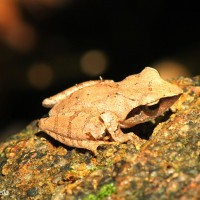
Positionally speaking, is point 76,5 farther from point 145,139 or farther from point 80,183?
point 80,183

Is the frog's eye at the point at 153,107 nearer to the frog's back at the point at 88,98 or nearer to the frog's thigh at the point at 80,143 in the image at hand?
the frog's back at the point at 88,98

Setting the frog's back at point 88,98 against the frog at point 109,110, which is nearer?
the frog at point 109,110

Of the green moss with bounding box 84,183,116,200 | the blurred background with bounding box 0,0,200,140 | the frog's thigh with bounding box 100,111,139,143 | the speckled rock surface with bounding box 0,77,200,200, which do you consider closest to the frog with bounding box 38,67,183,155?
the frog's thigh with bounding box 100,111,139,143

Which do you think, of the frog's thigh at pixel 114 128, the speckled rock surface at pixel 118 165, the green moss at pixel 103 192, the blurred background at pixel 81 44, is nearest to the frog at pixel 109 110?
the frog's thigh at pixel 114 128

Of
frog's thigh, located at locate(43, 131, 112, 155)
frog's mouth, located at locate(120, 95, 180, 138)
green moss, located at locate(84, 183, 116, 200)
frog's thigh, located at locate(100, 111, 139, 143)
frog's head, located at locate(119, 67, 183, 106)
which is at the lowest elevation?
green moss, located at locate(84, 183, 116, 200)

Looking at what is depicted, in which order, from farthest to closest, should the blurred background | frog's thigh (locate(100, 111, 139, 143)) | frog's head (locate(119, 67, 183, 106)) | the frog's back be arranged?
the blurred background
the frog's back
frog's head (locate(119, 67, 183, 106))
frog's thigh (locate(100, 111, 139, 143))

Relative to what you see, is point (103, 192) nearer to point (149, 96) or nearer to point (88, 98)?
point (149, 96)

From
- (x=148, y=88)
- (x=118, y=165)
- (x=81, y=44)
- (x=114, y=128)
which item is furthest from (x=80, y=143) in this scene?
(x=81, y=44)

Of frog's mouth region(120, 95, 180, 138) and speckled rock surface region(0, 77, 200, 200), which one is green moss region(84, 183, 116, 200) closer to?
speckled rock surface region(0, 77, 200, 200)
